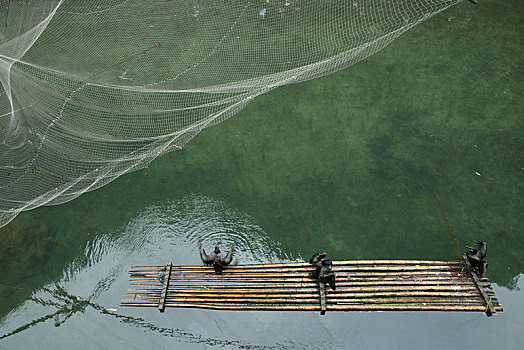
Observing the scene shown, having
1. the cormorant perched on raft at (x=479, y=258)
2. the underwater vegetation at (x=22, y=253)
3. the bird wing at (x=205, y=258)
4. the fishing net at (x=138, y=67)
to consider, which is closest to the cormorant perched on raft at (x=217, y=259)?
the bird wing at (x=205, y=258)

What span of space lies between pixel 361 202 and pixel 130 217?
111 inches

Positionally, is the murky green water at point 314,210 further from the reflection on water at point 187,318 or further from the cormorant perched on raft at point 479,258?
the cormorant perched on raft at point 479,258

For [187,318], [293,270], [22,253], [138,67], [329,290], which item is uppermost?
[138,67]

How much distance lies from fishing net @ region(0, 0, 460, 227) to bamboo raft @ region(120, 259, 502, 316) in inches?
59.1

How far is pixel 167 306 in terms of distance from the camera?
479cm

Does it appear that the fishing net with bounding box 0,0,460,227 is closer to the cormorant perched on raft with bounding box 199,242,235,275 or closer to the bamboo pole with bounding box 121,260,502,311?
the cormorant perched on raft with bounding box 199,242,235,275

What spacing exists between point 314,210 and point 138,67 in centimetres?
394

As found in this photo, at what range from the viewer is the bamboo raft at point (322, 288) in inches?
177

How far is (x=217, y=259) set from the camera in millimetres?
4824

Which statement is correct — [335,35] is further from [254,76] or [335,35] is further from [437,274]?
[437,274]

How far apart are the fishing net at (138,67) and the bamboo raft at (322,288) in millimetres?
1500

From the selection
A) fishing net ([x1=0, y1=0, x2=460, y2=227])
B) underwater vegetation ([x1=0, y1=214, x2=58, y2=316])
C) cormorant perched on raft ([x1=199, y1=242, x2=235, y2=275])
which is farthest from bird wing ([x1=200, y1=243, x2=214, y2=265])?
underwater vegetation ([x1=0, y1=214, x2=58, y2=316])

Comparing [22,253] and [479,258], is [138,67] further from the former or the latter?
[479,258]

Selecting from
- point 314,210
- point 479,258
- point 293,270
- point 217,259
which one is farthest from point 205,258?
point 479,258
